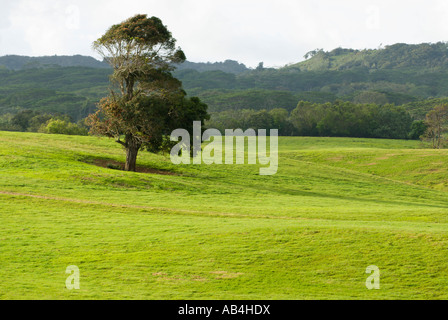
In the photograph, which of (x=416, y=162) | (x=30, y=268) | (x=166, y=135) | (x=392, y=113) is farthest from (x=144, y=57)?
(x=392, y=113)

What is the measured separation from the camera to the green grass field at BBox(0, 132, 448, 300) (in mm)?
14008

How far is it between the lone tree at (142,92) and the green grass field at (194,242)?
5.37 meters

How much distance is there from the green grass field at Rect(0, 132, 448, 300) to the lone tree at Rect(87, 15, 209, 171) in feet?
17.6

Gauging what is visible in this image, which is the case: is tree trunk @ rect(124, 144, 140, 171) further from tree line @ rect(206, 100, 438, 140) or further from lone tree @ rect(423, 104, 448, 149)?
tree line @ rect(206, 100, 438, 140)

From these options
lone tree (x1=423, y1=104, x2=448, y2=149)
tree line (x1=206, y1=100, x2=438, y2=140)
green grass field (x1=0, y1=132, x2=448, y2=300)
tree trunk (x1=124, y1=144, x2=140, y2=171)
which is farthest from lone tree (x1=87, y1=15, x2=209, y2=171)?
tree line (x1=206, y1=100, x2=438, y2=140)

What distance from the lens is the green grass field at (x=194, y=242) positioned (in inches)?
551

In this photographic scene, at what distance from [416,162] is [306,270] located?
54204 millimetres

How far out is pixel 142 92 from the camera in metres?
42.8

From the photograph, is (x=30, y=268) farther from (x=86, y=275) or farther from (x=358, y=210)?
(x=358, y=210)

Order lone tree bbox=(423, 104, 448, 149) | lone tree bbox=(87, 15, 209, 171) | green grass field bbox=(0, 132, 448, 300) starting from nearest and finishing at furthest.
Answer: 1. green grass field bbox=(0, 132, 448, 300)
2. lone tree bbox=(87, 15, 209, 171)
3. lone tree bbox=(423, 104, 448, 149)

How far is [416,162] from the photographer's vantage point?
64375 mm

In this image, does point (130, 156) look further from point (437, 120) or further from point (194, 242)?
point (437, 120)

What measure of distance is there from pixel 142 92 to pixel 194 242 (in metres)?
26.9

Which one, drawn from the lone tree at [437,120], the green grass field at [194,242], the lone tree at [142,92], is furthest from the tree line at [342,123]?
the green grass field at [194,242]
